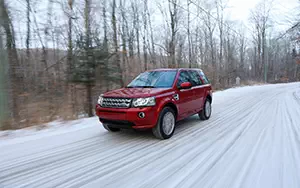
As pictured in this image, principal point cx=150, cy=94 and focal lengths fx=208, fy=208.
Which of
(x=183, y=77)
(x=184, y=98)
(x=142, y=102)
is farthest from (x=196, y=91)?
(x=142, y=102)

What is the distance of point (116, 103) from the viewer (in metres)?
4.93

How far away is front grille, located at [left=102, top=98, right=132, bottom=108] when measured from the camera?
188 inches

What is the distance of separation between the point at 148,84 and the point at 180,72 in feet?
3.41

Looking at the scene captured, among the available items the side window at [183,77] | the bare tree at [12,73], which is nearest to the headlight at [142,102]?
the side window at [183,77]

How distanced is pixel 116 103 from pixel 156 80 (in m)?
1.52

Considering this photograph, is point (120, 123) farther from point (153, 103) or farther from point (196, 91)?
point (196, 91)

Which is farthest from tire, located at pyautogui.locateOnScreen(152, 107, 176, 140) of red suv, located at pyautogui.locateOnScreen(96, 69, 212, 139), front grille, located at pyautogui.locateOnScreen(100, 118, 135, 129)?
front grille, located at pyautogui.locateOnScreen(100, 118, 135, 129)

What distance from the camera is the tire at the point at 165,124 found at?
493 cm

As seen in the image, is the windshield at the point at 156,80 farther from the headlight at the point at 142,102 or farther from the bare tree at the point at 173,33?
the bare tree at the point at 173,33

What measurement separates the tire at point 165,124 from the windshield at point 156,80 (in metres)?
0.77

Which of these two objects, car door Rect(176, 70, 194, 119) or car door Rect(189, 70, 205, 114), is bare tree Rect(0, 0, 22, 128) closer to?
car door Rect(176, 70, 194, 119)

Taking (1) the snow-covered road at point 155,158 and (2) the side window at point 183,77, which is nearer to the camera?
(1) the snow-covered road at point 155,158

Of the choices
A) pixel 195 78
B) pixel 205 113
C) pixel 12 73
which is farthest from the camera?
pixel 12 73

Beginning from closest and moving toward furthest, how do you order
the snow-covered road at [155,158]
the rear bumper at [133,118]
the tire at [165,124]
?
the snow-covered road at [155,158] < the rear bumper at [133,118] < the tire at [165,124]
